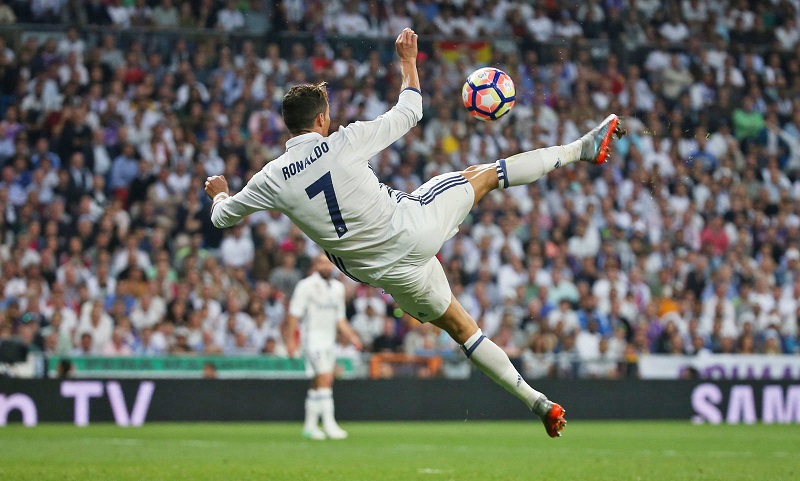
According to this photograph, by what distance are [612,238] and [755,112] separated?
14.8 feet

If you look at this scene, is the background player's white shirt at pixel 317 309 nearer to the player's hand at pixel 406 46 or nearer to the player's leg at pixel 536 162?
the player's leg at pixel 536 162

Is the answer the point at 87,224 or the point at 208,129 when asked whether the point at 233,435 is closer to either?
the point at 87,224

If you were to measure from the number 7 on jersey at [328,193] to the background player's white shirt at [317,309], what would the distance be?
23.0 ft

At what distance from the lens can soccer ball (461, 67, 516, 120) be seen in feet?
29.3

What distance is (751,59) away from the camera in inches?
936

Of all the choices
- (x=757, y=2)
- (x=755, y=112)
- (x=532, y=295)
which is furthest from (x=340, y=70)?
(x=757, y=2)

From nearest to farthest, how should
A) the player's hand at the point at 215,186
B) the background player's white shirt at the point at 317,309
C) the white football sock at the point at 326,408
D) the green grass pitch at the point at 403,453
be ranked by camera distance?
the player's hand at the point at 215,186, the green grass pitch at the point at 403,453, the white football sock at the point at 326,408, the background player's white shirt at the point at 317,309

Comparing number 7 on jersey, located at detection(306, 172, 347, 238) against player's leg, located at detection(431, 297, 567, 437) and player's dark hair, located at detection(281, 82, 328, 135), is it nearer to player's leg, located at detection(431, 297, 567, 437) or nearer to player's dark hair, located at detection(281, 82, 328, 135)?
player's dark hair, located at detection(281, 82, 328, 135)

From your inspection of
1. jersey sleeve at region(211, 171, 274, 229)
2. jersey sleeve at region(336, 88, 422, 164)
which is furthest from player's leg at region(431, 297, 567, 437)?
jersey sleeve at region(211, 171, 274, 229)

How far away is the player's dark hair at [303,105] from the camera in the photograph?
26.5ft

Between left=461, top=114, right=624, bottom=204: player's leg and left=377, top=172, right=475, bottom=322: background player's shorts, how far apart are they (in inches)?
4.8

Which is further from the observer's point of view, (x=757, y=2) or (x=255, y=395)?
(x=757, y=2)

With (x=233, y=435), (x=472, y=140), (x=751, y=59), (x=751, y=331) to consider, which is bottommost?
(x=233, y=435)

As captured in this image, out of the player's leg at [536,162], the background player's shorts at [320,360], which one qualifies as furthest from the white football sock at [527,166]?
the background player's shorts at [320,360]
